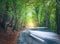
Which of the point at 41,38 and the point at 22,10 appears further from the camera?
the point at 22,10

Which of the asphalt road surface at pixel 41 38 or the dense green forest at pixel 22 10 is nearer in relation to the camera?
the asphalt road surface at pixel 41 38

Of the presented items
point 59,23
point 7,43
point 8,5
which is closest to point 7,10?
point 8,5

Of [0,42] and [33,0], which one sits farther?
[0,42]

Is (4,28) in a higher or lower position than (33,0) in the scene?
lower

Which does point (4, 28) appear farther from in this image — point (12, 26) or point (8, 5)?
point (12, 26)

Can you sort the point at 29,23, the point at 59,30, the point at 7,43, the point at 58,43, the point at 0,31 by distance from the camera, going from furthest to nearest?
the point at 29,23 < the point at 0,31 < the point at 7,43 < the point at 59,30 < the point at 58,43

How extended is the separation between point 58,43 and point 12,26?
14319mm

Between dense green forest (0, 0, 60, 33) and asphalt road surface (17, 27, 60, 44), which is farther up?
dense green forest (0, 0, 60, 33)

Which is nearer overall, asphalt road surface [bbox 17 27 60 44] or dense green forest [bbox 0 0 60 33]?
asphalt road surface [bbox 17 27 60 44]

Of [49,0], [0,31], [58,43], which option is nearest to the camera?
[58,43]

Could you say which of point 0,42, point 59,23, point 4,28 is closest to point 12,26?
point 4,28

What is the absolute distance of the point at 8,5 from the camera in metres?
13.4

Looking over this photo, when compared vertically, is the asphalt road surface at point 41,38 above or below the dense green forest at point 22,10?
below

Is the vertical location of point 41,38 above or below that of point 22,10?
below
